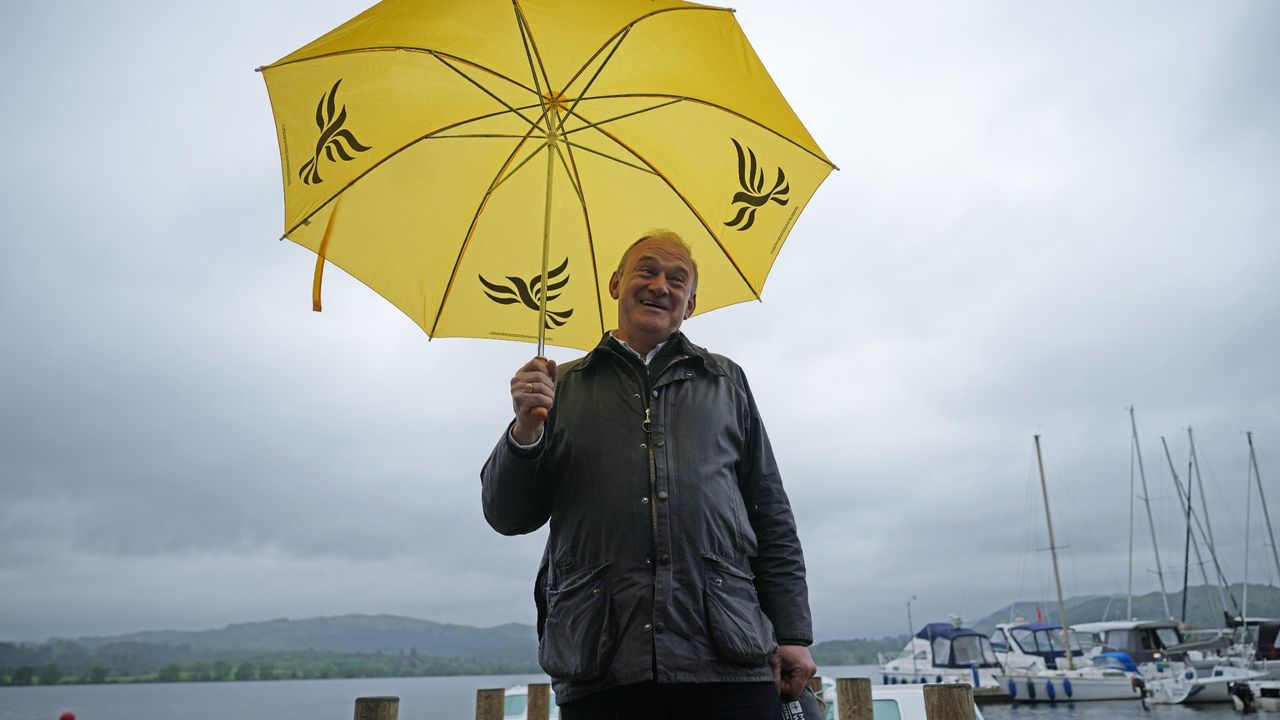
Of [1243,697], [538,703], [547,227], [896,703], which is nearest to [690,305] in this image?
[547,227]

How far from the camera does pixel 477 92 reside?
11.2ft

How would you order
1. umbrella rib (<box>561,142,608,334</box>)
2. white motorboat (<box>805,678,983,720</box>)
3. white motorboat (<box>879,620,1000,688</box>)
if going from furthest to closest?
white motorboat (<box>879,620,1000,688</box>) < white motorboat (<box>805,678,983,720</box>) < umbrella rib (<box>561,142,608,334</box>)

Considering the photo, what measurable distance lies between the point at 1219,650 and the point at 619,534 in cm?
4718

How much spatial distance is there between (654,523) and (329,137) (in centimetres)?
197

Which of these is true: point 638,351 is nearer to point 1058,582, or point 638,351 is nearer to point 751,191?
point 751,191

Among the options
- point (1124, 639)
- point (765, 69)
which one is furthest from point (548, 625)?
point (1124, 639)

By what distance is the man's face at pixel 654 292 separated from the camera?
298cm

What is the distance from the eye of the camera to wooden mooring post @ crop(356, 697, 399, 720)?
3369 mm

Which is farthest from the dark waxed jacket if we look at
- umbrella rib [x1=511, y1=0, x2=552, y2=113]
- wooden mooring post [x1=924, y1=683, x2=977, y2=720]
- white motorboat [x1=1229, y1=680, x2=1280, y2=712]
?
white motorboat [x1=1229, y1=680, x2=1280, y2=712]

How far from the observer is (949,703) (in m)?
5.19

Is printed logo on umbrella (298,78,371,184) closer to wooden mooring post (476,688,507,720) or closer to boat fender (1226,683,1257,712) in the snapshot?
wooden mooring post (476,688,507,720)

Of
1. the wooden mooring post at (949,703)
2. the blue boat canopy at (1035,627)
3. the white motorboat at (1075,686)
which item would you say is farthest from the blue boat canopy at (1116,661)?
the wooden mooring post at (949,703)

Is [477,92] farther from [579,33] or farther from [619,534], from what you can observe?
[619,534]

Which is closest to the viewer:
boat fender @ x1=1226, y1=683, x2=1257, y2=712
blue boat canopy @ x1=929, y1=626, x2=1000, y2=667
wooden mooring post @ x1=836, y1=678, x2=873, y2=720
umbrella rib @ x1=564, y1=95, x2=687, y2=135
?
umbrella rib @ x1=564, y1=95, x2=687, y2=135
